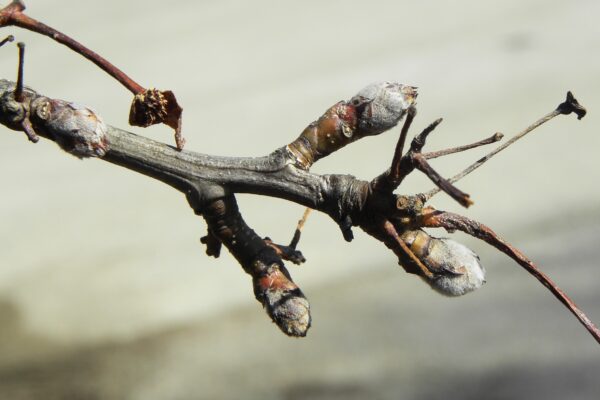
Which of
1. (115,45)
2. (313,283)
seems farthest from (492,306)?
(115,45)

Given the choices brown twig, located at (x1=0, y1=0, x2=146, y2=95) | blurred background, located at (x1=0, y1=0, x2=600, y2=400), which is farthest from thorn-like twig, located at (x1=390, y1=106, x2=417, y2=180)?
blurred background, located at (x1=0, y1=0, x2=600, y2=400)

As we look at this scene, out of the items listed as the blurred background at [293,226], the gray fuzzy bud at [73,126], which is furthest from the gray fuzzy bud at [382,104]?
the blurred background at [293,226]

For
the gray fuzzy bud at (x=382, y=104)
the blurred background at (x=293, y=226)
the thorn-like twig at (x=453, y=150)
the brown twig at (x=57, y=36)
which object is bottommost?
the thorn-like twig at (x=453, y=150)

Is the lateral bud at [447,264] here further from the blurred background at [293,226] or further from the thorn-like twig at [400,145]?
the blurred background at [293,226]

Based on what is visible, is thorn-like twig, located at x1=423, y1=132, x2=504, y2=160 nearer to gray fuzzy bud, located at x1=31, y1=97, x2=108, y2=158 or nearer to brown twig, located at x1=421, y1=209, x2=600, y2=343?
brown twig, located at x1=421, y1=209, x2=600, y2=343

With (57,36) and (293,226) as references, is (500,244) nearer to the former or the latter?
(57,36)

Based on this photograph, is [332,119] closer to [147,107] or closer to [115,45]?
[147,107]

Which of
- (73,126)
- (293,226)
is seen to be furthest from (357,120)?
(293,226)
